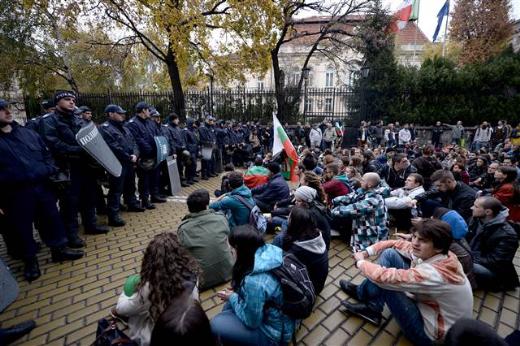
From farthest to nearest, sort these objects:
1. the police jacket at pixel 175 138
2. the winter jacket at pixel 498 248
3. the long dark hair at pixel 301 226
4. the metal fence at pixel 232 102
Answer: the metal fence at pixel 232 102, the police jacket at pixel 175 138, the winter jacket at pixel 498 248, the long dark hair at pixel 301 226

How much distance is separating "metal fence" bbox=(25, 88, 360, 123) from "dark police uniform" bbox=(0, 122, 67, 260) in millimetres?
12553

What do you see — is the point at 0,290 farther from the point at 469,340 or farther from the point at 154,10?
the point at 154,10

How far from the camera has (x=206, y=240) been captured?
3.09m

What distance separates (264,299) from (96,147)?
3.58 metres

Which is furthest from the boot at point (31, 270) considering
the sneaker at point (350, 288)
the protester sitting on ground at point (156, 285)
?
the sneaker at point (350, 288)

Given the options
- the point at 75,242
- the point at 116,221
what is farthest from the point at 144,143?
the point at 75,242

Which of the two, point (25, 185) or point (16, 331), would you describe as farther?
point (25, 185)

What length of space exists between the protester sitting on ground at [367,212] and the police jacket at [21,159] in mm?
3877

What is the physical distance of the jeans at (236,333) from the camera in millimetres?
2068

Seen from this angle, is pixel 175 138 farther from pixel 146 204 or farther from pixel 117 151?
pixel 117 151

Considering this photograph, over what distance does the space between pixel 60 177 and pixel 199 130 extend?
5269 mm

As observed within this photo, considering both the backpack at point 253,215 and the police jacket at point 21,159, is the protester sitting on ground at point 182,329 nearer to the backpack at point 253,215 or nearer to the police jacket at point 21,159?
the backpack at point 253,215

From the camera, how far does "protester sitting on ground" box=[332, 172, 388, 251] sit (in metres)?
A: 3.80

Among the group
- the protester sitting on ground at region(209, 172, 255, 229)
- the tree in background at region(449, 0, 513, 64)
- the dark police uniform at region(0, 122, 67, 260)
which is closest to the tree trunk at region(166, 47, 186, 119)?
the dark police uniform at region(0, 122, 67, 260)
